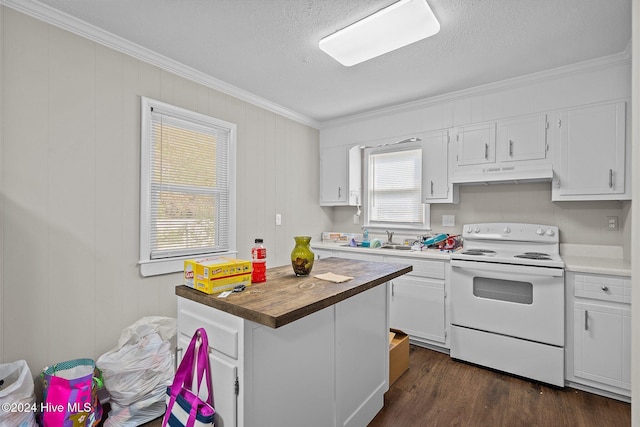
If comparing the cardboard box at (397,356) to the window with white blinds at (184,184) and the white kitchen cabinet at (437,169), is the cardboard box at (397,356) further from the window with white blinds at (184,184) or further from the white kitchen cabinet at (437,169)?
the window with white blinds at (184,184)

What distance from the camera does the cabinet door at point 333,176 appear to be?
406 cm

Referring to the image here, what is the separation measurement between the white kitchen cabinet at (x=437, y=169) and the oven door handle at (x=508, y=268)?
783 millimetres

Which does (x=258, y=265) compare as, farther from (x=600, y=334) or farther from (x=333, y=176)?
(x=333, y=176)

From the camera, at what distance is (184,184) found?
2730mm

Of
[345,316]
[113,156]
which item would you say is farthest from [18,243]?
[345,316]

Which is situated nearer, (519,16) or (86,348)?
(519,16)

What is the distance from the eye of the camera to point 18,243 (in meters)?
1.86

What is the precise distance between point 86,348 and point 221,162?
184 centimetres

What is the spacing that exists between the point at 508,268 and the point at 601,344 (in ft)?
2.48

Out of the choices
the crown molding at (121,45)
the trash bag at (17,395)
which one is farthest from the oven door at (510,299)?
the trash bag at (17,395)

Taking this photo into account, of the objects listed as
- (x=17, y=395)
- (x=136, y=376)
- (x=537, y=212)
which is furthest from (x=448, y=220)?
(x=17, y=395)

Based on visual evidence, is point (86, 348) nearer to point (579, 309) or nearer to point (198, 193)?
point (198, 193)

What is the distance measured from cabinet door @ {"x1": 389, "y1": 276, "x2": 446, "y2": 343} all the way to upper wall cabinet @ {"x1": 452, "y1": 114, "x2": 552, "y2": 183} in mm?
1138

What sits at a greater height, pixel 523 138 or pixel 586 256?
pixel 523 138
